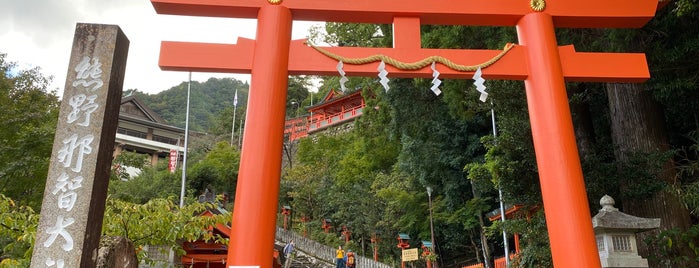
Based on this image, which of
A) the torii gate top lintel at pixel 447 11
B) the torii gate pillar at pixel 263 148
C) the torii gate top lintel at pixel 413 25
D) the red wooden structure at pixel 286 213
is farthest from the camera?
the red wooden structure at pixel 286 213

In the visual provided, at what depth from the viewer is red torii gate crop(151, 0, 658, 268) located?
3455 mm

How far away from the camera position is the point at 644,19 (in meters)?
4.30

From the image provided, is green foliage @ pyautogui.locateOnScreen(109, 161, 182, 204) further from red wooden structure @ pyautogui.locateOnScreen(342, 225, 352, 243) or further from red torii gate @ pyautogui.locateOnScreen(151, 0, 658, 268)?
red torii gate @ pyautogui.locateOnScreen(151, 0, 658, 268)

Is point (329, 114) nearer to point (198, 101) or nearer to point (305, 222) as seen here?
point (305, 222)

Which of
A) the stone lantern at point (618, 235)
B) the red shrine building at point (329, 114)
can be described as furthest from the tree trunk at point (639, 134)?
the red shrine building at point (329, 114)

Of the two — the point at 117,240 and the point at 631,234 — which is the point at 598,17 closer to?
the point at 631,234

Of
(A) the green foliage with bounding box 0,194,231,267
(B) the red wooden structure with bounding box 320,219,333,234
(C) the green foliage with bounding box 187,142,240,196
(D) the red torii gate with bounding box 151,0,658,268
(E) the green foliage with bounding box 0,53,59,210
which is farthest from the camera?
(C) the green foliage with bounding box 187,142,240,196

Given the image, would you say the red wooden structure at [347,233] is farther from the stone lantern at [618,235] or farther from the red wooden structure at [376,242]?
the stone lantern at [618,235]

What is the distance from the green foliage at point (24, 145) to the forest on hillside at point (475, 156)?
28 millimetres

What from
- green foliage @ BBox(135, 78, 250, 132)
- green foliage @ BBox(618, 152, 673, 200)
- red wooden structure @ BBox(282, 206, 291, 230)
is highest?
green foliage @ BBox(135, 78, 250, 132)

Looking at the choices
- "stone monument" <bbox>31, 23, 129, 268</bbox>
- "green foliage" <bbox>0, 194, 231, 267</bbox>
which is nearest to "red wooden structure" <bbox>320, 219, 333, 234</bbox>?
"green foliage" <bbox>0, 194, 231, 267</bbox>

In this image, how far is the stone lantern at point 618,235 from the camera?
182 inches

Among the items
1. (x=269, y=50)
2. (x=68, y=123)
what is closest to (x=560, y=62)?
(x=269, y=50)

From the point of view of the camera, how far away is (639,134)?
675 cm
